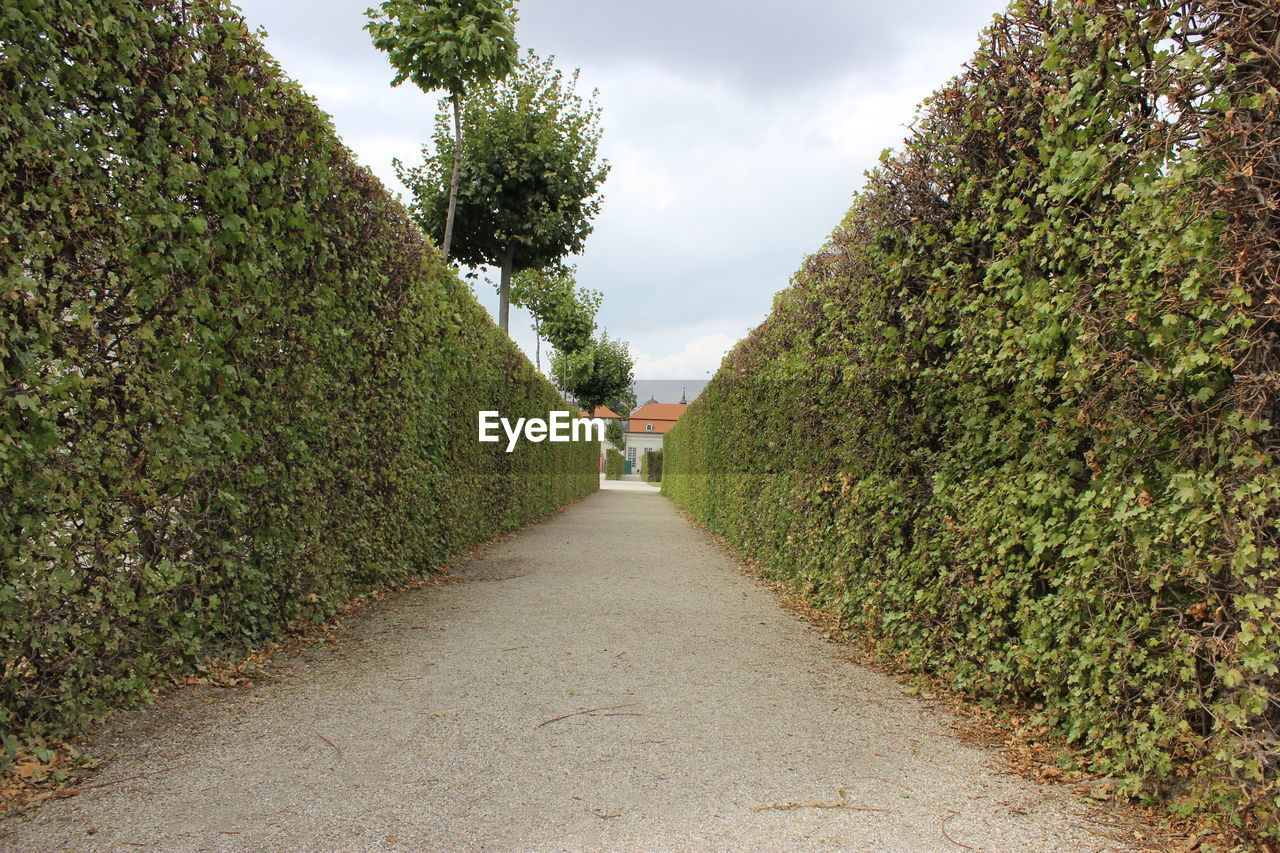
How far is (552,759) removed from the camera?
130 inches

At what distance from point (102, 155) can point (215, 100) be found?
994 mm

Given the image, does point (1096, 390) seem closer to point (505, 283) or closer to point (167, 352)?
point (167, 352)

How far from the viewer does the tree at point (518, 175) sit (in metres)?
16.5

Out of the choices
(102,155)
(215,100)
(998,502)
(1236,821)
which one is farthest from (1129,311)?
(215,100)

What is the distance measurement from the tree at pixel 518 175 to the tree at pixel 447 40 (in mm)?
4731

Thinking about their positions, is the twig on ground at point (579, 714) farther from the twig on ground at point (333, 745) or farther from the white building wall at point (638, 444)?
the white building wall at point (638, 444)

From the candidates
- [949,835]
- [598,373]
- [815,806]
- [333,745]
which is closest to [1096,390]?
[949,835]

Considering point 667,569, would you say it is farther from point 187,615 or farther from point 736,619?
point 187,615

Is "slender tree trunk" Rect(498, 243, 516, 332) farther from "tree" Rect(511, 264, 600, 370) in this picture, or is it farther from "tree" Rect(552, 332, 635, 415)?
"tree" Rect(552, 332, 635, 415)

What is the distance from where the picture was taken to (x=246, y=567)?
4.43 m

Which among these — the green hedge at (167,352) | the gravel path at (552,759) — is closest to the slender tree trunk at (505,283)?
the green hedge at (167,352)

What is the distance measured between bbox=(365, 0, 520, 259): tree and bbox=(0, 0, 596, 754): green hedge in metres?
5.81

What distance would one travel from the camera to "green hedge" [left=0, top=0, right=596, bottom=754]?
2.84m

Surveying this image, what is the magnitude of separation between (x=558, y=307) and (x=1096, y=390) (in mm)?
29272
